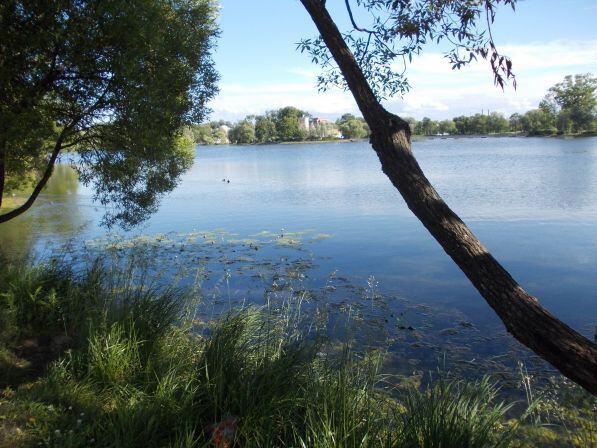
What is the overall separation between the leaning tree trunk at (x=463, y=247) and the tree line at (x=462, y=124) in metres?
104

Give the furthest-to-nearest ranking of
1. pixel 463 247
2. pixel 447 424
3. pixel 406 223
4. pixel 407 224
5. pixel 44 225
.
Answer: pixel 44 225
pixel 406 223
pixel 407 224
pixel 447 424
pixel 463 247

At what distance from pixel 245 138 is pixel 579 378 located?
13764cm

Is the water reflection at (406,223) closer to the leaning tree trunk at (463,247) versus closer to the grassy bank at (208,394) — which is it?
the grassy bank at (208,394)

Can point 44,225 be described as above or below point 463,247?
below

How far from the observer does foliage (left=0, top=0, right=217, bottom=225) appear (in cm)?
595

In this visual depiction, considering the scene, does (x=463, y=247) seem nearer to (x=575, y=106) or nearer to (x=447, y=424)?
(x=447, y=424)

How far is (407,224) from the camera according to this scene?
18.0 meters

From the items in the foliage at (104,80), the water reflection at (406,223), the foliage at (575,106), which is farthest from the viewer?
the foliage at (575,106)

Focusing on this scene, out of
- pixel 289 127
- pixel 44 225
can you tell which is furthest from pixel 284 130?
pixel 44 225

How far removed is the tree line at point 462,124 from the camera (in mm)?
101438

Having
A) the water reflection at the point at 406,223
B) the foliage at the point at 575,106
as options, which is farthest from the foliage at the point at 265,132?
the water reflection at the point at 406,223

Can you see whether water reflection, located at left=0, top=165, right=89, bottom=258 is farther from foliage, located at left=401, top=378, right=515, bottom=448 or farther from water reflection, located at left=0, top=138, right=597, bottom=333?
foliage, located at left=401, top=378, right=515, bottom=448

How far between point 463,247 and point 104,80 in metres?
5.49

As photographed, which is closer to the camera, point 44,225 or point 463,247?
point 463,247
